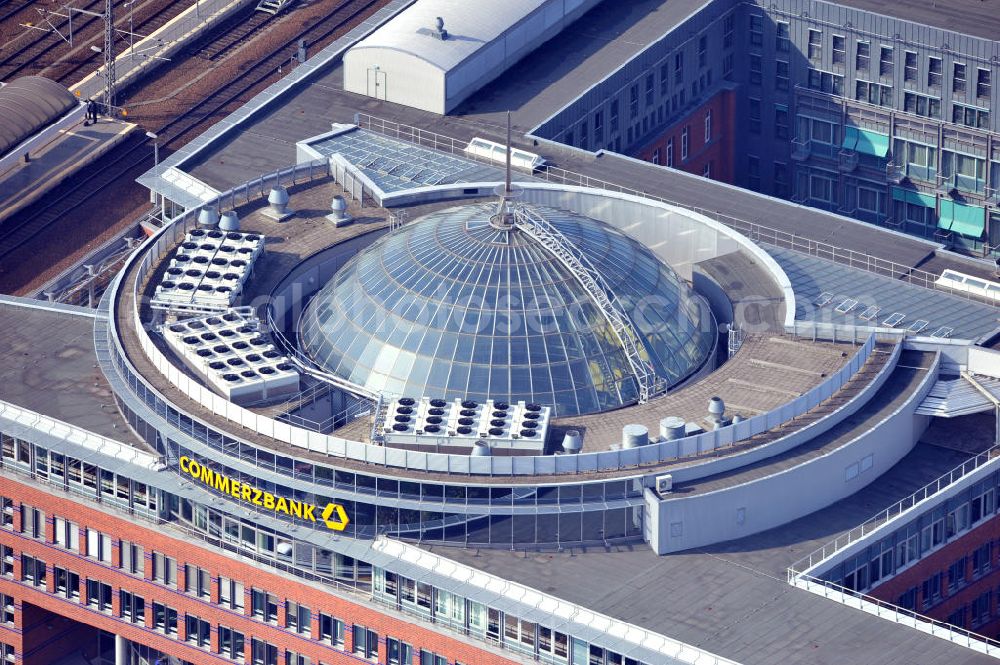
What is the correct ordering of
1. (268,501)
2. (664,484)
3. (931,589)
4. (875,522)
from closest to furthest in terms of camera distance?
(664,484)
(875,522)
(268,501)
(931,589)

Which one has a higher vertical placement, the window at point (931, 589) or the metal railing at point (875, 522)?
the metal railing at point (875, 522)

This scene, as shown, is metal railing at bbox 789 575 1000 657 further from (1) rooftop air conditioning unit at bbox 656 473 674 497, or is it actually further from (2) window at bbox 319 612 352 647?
(2) window at bbox 319 612 352 647

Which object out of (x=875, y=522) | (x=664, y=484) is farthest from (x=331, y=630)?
(x=875, y=522)

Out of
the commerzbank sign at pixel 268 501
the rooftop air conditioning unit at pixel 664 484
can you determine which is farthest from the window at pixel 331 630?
the rooftop air conditioning unit at pixel 664 484

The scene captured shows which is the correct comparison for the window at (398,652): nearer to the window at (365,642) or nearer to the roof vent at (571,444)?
the window at (365,642)

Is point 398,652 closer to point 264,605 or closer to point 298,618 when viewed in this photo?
point 298,618

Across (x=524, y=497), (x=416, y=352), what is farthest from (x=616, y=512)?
(x=416, y=352)
